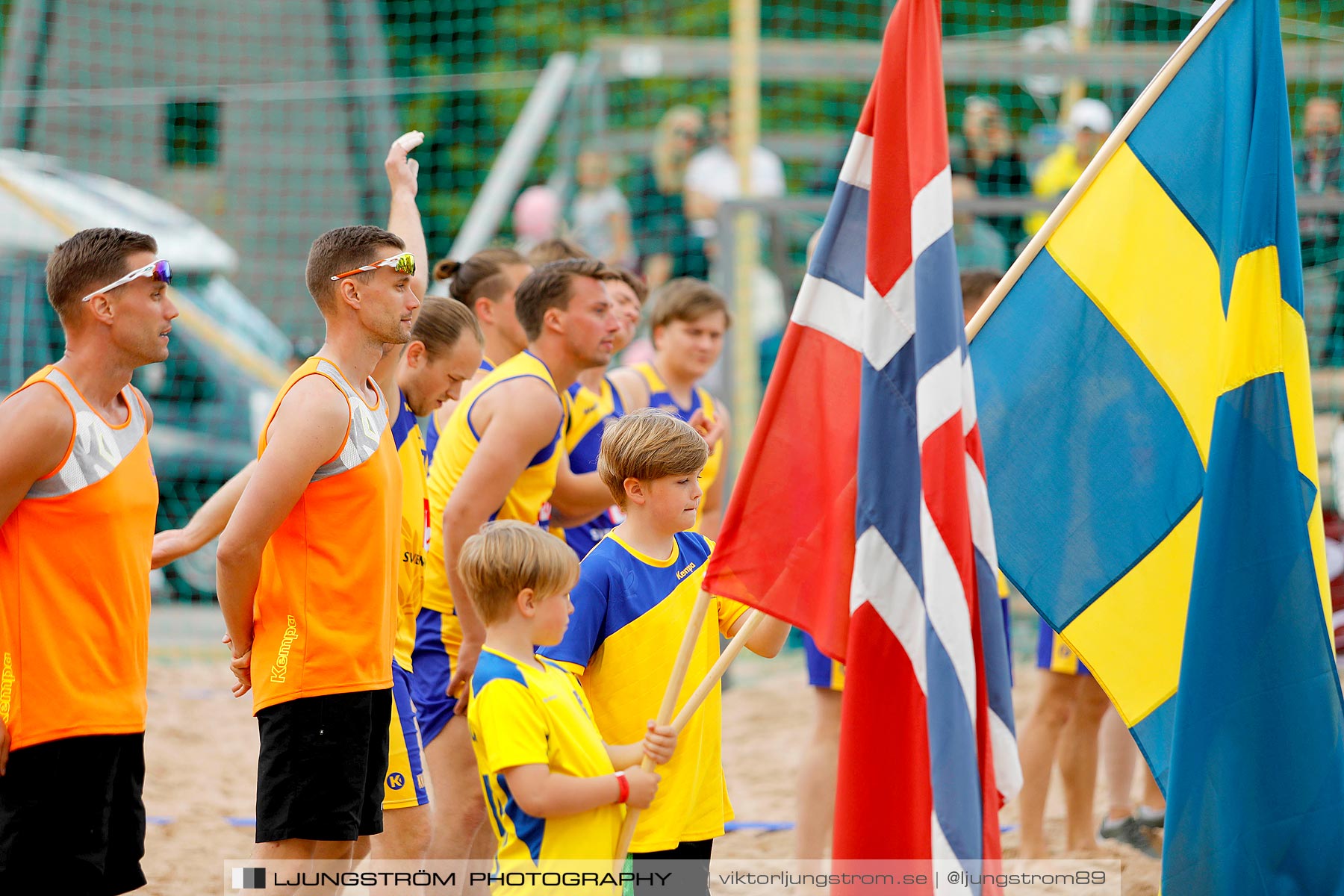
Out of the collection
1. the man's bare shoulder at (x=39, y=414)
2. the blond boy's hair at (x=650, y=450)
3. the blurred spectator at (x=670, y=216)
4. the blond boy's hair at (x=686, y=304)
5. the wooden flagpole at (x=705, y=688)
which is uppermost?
the blurred spectator at (x=670, y=216)

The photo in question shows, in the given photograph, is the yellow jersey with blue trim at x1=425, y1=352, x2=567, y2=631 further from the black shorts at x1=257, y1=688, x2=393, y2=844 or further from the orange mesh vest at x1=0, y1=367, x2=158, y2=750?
the orange mesh vest at x1=0, y1=367, x2=158, y2=750

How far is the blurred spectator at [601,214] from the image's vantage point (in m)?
11.6

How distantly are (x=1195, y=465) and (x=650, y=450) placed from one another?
132 centimetres

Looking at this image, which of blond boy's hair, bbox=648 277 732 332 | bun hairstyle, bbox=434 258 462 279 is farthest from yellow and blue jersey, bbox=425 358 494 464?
blond boy's hair, bbox=648 277 732 332

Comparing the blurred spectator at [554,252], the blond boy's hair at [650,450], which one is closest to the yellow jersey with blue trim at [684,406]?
the blurred spectator at [554,252]

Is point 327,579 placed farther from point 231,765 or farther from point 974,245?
point 974,245

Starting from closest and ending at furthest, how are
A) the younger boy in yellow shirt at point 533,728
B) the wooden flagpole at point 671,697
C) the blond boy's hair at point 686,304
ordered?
the younger boy in yellow shirt at point 533,728, the wooden flagpole at point 671,697, the blond boy's hair at point 686,304

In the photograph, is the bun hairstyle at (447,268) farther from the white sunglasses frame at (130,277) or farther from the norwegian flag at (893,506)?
the norwegian flag at (893,506)

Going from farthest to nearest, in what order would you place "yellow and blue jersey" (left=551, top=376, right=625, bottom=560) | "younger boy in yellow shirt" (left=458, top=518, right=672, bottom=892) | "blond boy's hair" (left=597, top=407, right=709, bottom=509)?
"yellow and blue jersey" (left=551, top=376, right=625, bottom=560) < "blond boy's hair" (left=597, top=407, right=709, bottom=509) < "younger boy in yellow shirt" (left=458, top=518, right=672, bottom=892)

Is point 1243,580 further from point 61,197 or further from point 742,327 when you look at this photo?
point 61,197

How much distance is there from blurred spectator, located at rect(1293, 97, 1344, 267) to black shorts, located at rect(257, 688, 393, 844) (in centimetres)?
841

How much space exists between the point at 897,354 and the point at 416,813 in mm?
1923

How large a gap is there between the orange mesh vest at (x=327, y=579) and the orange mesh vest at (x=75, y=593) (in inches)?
12.2

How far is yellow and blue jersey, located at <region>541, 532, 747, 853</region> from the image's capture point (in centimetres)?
339
